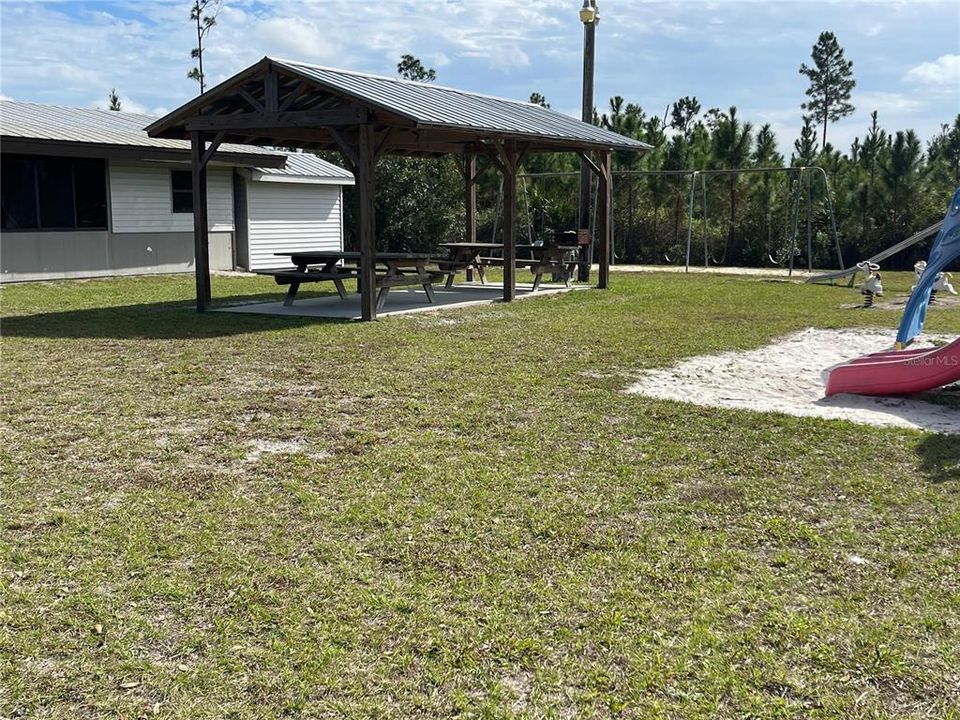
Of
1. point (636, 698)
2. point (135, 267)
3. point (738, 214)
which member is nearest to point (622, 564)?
point (636, 698)

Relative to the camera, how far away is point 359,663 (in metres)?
2.67

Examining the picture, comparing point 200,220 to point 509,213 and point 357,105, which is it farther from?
point 509,213

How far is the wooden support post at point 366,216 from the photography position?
10320 millimetres

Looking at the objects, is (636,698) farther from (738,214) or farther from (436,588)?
(738,214)

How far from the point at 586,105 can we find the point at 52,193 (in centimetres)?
941

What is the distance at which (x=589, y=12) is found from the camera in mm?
16078

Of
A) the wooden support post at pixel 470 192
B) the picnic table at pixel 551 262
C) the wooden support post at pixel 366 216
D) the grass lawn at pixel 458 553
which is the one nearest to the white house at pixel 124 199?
the wooden support post at pixel 470 192

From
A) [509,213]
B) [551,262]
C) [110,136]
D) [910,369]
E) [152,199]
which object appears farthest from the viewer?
[152,199]

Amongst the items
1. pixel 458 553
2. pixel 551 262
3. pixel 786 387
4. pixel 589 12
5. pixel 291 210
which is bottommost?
pixel 458 553

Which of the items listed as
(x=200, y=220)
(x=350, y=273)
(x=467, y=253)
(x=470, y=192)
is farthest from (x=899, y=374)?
(x=470, y=192)

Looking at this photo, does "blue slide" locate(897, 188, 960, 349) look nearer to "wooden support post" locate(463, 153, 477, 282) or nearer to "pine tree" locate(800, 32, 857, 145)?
"wooden support post" locate(463, 153, 477, 282)

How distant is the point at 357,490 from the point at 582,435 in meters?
1.53

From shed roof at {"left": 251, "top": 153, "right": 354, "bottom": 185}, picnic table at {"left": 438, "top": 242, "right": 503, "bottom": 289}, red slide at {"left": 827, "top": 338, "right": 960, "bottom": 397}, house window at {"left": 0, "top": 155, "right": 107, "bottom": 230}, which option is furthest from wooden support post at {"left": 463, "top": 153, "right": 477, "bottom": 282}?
red slide at {"left": 827, "top": 338, "right": 960, "bottom": 397}

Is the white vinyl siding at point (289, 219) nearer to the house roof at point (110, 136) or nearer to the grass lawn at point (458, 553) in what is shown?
the house roof at point (110, 136)
